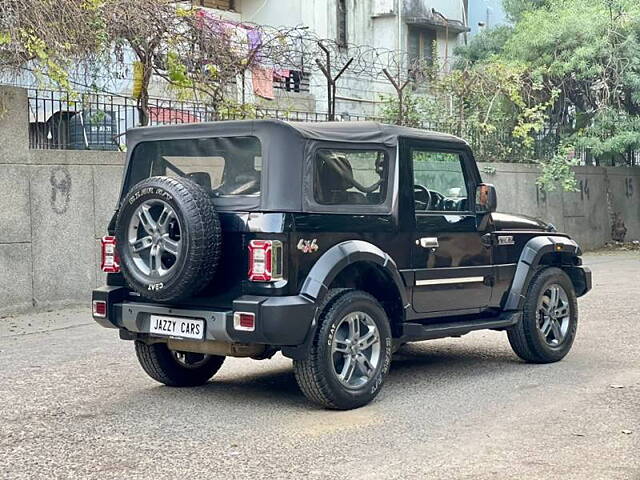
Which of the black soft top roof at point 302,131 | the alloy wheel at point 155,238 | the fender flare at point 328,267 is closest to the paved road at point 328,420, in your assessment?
the fender flare at point 328,267

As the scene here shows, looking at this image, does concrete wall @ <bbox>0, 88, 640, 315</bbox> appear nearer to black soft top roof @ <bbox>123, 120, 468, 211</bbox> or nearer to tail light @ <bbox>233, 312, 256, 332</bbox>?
black soft top roof @ <bbox>123, 120, 468, 211</bbox>

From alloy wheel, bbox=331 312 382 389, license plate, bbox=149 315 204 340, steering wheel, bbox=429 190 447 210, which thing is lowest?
alloy wheel, bbox=331 312 382 389

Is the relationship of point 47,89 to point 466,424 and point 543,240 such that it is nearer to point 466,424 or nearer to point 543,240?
point 543,240

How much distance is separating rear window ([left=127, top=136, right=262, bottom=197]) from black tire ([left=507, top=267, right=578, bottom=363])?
2.88 m

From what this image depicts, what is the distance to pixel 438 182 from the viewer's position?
8.32m

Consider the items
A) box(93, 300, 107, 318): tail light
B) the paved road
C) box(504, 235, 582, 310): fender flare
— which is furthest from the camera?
box(504, 235, 582, 310): fender flare

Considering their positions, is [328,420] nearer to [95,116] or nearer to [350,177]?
[350,177]

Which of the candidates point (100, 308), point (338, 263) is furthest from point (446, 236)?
point (100, 308)

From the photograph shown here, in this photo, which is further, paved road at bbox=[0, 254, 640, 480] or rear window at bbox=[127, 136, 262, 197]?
rear window at bbox=[127, 136, 262, 197]

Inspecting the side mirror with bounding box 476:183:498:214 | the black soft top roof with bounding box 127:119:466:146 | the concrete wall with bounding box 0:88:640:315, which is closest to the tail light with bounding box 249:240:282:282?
the black soft top roof with bounding box 127:119:466:146

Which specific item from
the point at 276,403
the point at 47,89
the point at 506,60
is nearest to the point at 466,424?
the point at 276,403

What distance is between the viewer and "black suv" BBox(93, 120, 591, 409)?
22.6ft

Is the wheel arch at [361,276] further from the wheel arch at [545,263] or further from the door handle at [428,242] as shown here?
the wheel arch at [545,263]

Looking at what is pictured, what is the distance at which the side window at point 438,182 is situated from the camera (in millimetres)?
8070
